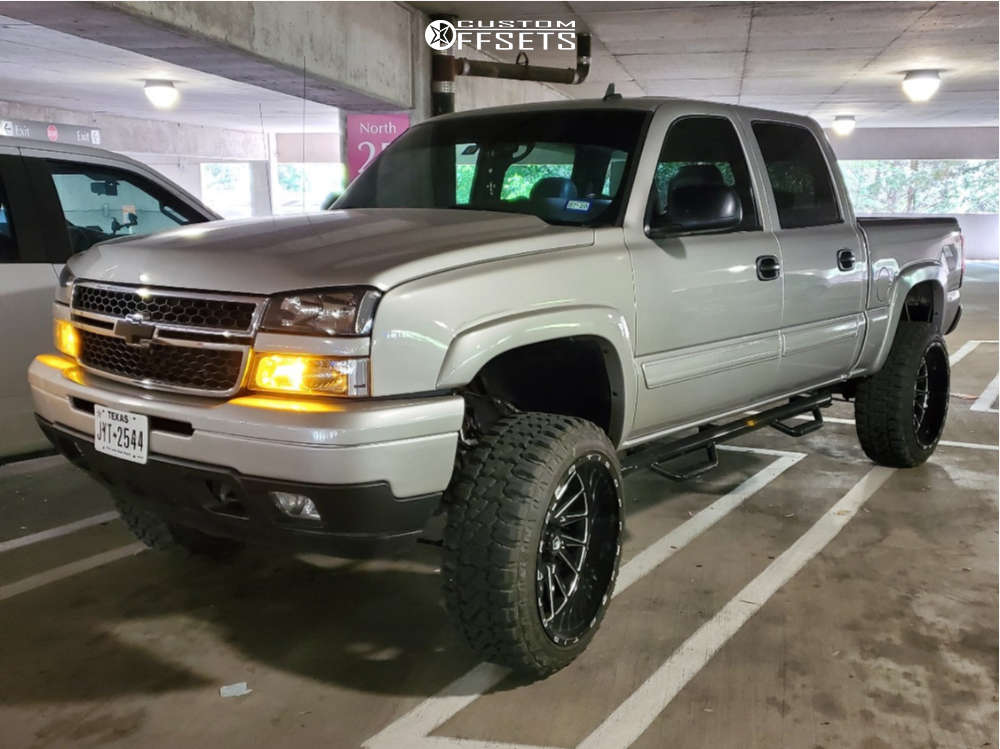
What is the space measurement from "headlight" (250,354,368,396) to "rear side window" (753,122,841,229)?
7.61 ft

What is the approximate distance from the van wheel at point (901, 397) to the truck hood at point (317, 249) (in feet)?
8.26

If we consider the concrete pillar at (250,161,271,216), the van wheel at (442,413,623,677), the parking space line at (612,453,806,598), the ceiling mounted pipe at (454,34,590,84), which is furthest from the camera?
the concrete pillar at (250,161,271,216)

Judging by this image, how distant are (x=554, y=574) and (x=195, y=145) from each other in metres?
22.4

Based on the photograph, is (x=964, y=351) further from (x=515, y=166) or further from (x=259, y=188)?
(x=259, y=188)

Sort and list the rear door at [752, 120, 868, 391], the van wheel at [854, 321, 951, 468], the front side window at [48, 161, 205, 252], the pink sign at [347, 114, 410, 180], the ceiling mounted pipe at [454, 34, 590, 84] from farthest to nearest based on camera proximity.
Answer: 1. the ceiling mounted pipe at [454, 34, 590, 84]
2. the pink sign at [347, 114, 410, 180]
3. the van wheel at [854, 321, 951, 468]
4. the front side window at [48, 161, 205, 252]
5. the rear door at [752, 120, 868, 391]

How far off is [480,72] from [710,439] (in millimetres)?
→ 7196

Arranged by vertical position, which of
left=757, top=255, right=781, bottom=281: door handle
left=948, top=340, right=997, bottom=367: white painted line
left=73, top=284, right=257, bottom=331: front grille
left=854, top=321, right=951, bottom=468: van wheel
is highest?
left=757, top=255, right=781, bottom=281: door handle

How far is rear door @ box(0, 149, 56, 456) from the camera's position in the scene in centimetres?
407

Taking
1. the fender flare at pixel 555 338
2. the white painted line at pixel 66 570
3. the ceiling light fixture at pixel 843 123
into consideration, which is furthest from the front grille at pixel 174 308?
the ceiling light fixture at pixel 843 123

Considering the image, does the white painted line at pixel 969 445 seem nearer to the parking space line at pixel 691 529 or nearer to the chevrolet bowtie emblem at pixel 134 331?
the parking space line at pixel 691 529

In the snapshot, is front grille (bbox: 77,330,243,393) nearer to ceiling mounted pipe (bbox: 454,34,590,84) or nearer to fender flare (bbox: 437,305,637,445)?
fender flare (bbox: 437,305,637,445)

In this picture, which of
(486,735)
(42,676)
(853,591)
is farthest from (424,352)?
(853,591)

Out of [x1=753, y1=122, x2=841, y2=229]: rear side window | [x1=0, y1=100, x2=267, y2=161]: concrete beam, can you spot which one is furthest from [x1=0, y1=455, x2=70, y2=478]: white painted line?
[x1=0, y1=100, x2=267, y2=161]: concrete beam

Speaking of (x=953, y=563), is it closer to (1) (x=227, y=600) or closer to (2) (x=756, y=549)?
(2) (x=756, y=549)
